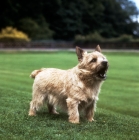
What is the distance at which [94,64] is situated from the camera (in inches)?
293

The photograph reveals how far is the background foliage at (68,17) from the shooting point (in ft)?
270

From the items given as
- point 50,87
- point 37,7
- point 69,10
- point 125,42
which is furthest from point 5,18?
point 50,87

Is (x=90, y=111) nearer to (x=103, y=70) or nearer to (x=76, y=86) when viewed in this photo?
(x=76, y=86)

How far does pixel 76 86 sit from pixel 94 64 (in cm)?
63

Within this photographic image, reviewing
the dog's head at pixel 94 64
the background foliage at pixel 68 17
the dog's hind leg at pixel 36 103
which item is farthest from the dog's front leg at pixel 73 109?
the background foliage at pixel 68 17

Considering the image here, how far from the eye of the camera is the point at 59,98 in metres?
8.02

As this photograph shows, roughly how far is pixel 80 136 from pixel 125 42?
71.7 m

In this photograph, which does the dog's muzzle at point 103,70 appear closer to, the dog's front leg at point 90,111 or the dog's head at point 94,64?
the dog's head at point 94,64

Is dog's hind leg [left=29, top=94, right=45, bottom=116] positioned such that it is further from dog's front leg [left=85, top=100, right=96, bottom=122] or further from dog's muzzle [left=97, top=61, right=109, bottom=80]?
dog's muzzle [left=97, top=61, right=109, bottom=80]

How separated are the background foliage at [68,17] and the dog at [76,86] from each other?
7321 cm

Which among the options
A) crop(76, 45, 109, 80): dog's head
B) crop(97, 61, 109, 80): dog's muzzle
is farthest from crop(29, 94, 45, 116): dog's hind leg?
crop(97, 61, 109, 80): dog's muzzle

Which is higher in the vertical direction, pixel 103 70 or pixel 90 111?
pixel 103 70

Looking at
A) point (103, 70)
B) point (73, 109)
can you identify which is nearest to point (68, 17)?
point (73, 109)

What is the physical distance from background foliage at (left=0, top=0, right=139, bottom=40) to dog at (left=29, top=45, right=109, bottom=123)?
73211 millimetres
